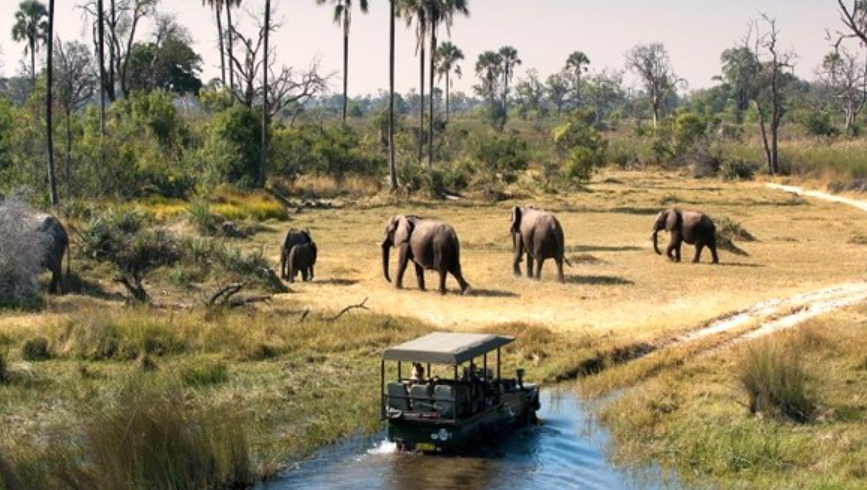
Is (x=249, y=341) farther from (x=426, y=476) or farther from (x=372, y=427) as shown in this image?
(x=426, y=476)

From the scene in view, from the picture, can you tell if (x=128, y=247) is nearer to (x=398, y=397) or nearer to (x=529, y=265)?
(x=529, y=265)

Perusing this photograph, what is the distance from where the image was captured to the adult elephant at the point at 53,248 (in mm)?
24938

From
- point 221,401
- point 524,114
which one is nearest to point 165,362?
point 221,401

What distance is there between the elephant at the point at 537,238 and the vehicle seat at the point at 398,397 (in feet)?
45.3

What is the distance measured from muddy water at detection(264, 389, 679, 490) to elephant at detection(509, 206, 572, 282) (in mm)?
12625

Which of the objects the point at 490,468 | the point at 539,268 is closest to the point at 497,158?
the point at 539,268

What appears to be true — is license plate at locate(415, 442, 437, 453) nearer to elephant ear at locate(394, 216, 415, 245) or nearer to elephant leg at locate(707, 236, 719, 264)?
elephant ear at locate(394, 216, 415, 245)

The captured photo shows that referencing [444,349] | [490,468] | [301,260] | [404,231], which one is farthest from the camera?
[301,260]

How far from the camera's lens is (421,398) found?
1473cm

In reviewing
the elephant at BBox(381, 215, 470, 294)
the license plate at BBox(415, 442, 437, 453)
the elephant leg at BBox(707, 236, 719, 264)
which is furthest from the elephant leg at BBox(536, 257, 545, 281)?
the license plate at BBox(415, 442, 437, 453)

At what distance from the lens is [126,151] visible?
153 feet

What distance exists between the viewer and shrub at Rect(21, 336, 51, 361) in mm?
19281

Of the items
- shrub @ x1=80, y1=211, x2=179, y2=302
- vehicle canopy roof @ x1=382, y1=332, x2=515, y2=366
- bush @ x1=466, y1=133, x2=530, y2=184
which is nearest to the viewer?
vehicle canopy roof @ x1=382, y1=332, x2=515, y2=366

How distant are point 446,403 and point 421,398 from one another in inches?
13.0
